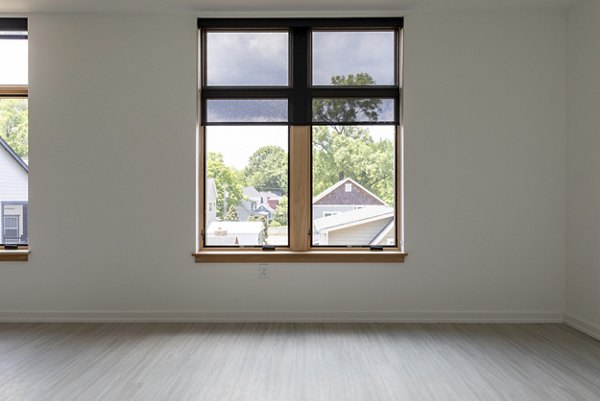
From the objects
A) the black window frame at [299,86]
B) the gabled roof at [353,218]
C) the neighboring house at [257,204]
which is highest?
the black window frame at [299,86]

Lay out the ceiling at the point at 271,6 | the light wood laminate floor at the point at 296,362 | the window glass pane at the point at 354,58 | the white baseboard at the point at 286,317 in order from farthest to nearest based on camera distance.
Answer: the window glass pane at the point at 354,58
the white baseboard at the point at 286,317
the ceiling at the point at 271,6
the light wood laminate floor at the point at 296,362

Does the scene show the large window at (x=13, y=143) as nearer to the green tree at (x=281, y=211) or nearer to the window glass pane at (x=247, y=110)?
the window glass pane at (x=247, y=110)

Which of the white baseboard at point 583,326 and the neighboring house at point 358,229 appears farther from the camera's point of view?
the neighboring house at point 358,229

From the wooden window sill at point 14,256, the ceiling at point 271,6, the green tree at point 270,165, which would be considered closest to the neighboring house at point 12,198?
the wooden window sill at point 14,256

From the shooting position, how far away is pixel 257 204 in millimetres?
4480

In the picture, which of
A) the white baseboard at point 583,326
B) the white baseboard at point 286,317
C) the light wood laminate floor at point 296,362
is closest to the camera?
the light wood laminate floor at point 296,362

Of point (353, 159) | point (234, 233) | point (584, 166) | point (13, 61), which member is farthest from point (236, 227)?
point (584, 166)

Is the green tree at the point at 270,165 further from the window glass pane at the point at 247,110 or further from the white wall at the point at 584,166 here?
the white wall at the point at 584,166

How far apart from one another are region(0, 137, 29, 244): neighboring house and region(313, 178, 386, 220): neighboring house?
8.85ft

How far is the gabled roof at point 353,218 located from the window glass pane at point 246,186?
1.15 ft

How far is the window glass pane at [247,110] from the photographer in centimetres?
440

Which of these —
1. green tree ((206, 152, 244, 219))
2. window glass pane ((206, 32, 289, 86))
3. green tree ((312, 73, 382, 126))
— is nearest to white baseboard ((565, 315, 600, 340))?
green tree ((312, 73, 382, 126))

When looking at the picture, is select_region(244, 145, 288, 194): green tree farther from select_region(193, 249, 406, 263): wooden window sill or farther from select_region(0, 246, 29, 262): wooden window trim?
select_region(0, 246, 29, 262): wooden window trim

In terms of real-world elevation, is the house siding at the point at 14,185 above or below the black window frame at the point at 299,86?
below
